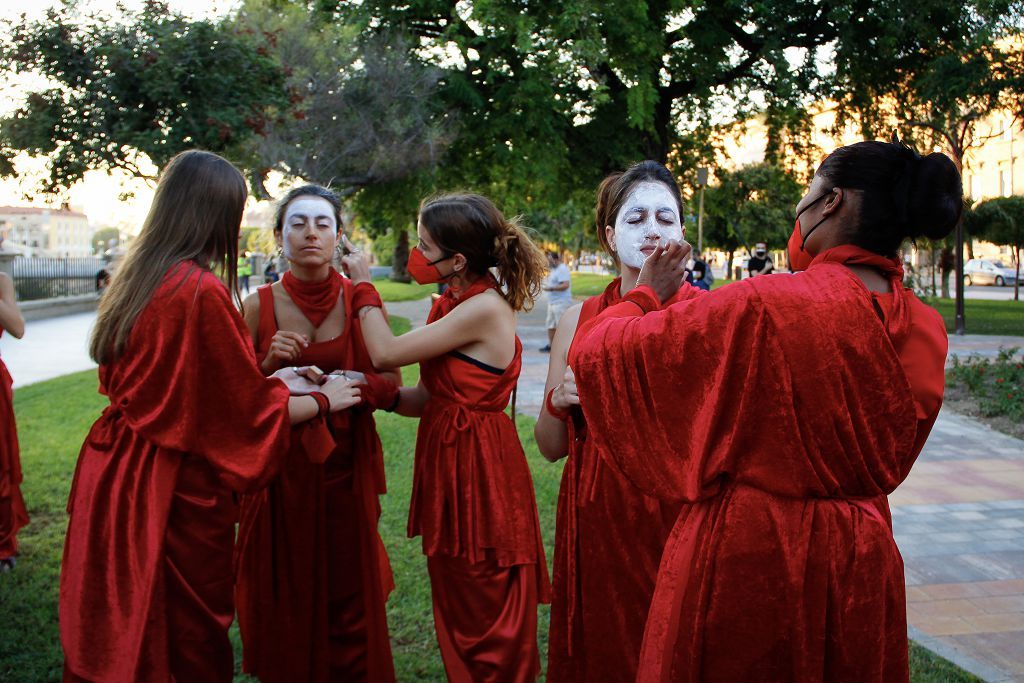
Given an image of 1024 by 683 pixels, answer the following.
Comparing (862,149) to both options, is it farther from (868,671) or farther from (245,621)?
(245,621)

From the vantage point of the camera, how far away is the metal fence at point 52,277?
21984mm

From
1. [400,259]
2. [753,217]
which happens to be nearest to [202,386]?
[400,259]

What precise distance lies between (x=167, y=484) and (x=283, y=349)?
33.0 inches

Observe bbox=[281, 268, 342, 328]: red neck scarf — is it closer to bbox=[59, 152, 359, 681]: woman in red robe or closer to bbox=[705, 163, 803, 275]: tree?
bbox=[59, 152, 359, 681]: woman in red robe

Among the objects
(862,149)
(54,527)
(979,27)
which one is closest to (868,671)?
(862,149)

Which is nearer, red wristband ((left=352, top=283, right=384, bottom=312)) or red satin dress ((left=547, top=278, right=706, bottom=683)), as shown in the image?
red satin dress ((left=547, top=278, right=706, bottom=683))

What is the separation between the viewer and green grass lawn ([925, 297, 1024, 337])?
1881 cm

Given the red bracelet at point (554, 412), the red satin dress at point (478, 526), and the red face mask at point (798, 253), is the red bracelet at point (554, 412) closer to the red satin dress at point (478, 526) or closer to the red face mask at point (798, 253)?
the red satin dress at point (478, 526)

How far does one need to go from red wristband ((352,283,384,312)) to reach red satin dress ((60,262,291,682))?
0.77 meters

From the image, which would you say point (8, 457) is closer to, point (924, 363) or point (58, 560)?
point (58, 560)

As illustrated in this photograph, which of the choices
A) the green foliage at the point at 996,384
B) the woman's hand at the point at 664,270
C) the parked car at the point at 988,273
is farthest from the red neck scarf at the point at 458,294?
the parked car at the point at 988,273

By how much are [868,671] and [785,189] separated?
1940 cm

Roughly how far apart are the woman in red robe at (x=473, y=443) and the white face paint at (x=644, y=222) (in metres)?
0.64

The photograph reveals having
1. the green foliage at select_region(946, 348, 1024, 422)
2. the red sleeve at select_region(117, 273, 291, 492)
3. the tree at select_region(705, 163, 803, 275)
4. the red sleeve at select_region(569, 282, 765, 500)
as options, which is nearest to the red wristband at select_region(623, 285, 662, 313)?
the red sleeve at select_region(569, 282, 765, 500)
